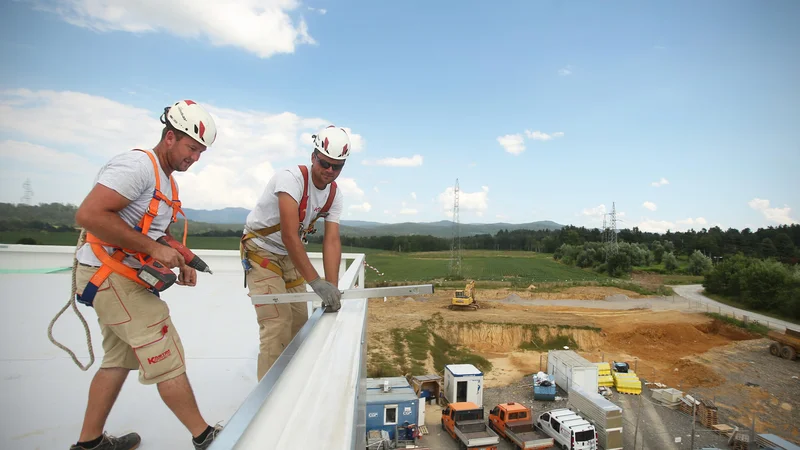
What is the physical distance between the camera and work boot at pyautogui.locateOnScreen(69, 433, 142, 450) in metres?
2.09

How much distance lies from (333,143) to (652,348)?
29.4 metres

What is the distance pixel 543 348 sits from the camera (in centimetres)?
2425

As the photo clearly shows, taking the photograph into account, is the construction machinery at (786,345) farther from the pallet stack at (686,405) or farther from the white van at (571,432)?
the white van at (571,432)

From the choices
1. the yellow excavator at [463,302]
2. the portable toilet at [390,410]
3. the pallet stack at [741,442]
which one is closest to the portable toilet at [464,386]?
the portable toilet at [390,410]

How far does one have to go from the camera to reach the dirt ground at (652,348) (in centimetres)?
1952

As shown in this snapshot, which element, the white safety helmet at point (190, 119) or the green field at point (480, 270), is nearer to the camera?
the white safety helmet at point (190, 119)

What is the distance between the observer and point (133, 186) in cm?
193

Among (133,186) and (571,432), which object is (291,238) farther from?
(571,432)

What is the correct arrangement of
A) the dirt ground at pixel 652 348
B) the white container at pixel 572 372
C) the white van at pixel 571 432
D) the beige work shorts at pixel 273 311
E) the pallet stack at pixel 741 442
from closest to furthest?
the beige work shorts at pixel 273 311, the white van at pixel 571 432, the pallet stack at pixel 741 442, the white container at pixel 572 372, the dirt ground at pixel 652 348

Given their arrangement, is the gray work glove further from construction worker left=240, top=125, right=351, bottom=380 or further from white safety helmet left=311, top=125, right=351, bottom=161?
white safety helmet left=311, top=125, right=351, bottom=161

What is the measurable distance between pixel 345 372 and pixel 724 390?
84.6 feet

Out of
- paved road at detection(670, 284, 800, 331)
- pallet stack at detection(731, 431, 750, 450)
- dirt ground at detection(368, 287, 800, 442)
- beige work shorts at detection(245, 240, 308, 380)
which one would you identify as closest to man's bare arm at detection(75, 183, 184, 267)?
beige work shorts at detection(245, 240, 308, 380)

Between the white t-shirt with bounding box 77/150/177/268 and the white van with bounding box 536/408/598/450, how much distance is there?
14507mm

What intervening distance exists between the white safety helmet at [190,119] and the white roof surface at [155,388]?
116 centimetres
